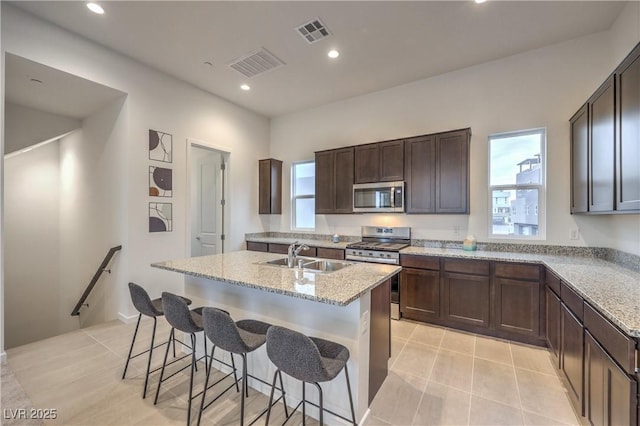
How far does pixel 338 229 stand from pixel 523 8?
3.56m

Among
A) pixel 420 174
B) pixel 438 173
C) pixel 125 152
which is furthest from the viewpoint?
pixel 420 174

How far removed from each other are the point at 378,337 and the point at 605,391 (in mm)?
1217

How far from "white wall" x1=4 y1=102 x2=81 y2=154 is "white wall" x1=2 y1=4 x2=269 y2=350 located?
1.09ft

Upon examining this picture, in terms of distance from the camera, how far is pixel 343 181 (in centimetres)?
445

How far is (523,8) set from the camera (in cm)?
264

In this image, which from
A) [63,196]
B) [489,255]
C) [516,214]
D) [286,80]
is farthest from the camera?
[63,196]

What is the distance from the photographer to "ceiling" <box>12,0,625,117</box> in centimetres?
264

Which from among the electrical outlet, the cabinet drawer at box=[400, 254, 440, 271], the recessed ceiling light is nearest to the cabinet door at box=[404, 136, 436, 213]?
the cabinet drawer at box=[400, 254, 440, 271]

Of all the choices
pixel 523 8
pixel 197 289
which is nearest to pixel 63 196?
pixel 197 289

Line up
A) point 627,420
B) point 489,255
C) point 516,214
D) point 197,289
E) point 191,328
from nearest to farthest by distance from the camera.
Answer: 1. point 627,420
2. point 191,328
3. point 197,289
4. point 489,255
5. point 516,214

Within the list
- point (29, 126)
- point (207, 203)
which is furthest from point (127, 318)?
point (29, 126)

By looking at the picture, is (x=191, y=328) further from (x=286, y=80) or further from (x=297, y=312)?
(x=286, y=80)

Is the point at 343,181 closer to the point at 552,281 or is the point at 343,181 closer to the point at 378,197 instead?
the point at 378,197

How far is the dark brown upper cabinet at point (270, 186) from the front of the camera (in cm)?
532
